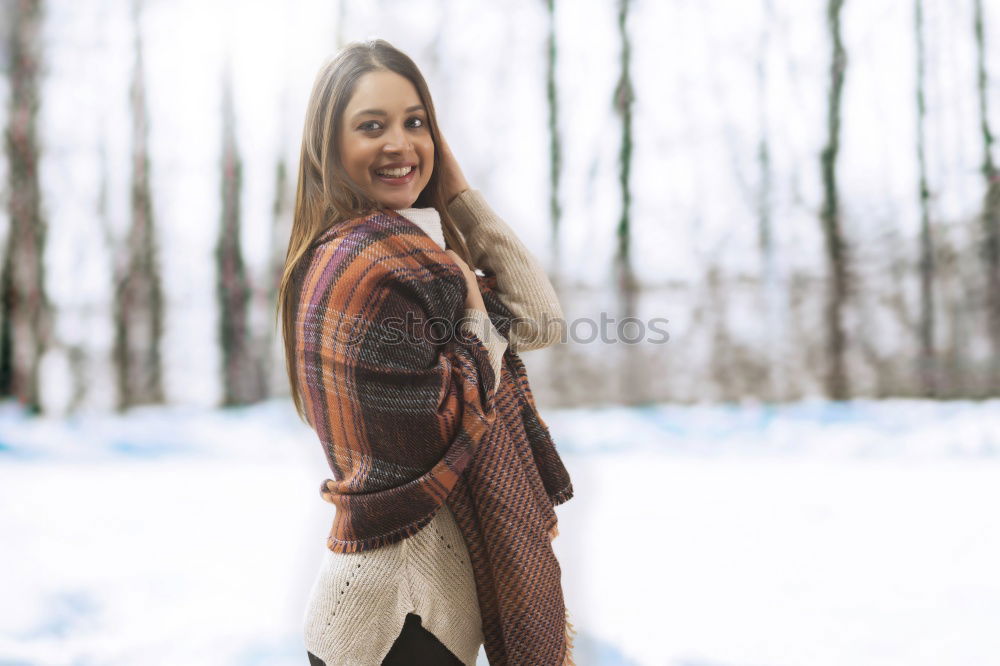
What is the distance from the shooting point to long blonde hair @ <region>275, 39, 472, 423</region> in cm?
91

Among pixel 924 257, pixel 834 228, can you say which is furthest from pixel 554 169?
pixel 924 257

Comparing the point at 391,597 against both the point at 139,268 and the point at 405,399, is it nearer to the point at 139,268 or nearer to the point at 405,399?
the point at 405,399

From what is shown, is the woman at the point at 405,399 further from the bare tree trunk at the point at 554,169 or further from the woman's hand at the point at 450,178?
the bare tree trunk at the point at 554,169

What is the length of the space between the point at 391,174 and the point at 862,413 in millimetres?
1756

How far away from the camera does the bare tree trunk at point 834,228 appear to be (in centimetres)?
213

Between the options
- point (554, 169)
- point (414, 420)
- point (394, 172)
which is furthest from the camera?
point (554, 169)

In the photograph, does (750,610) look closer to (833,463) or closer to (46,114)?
(833,463)

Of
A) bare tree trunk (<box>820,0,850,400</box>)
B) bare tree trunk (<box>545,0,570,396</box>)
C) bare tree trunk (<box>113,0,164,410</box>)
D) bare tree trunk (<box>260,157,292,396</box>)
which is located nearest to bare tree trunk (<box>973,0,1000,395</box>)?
bare tree trunk (<box>820,0,850,400</box>)

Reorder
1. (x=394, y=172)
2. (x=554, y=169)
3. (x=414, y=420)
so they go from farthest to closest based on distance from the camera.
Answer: (x=554, y=169) → (x=394, y=172) → (x=414, y=420)

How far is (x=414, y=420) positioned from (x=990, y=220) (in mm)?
2032

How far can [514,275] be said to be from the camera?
96 cm

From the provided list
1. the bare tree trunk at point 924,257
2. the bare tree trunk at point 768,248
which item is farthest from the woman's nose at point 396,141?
the bare tree trunk at point 924,257

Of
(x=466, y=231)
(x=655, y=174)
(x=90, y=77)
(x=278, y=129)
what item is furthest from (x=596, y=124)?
(x=90, y=77)

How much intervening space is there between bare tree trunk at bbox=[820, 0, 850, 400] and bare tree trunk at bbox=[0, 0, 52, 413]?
2.25m
